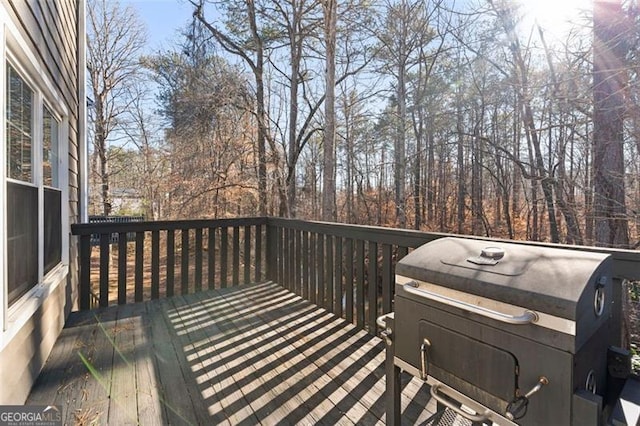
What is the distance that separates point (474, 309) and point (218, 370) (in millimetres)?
1804

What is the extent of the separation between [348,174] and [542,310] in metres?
11.2

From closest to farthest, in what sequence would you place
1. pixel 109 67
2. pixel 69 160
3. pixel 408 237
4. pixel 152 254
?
pixel 408 237 < pixel 69 160 < pixel 152 254 < pixel 109 67

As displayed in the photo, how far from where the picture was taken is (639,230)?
4422 mm

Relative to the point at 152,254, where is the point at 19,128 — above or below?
above

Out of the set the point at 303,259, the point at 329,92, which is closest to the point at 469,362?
the point at 303,259

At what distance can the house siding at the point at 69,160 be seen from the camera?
5.62 feet

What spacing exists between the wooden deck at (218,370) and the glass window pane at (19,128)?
4.39ft

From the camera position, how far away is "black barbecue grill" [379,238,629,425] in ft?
3.15

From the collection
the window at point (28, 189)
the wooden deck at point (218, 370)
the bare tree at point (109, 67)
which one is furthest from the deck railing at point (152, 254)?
the bare tree at point (109, 67)

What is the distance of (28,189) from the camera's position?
6.87ft

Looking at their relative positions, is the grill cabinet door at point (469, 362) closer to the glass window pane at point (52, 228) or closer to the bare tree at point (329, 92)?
the glass window pane at point (52, 228)

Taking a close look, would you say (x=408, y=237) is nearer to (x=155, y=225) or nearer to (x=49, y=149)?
(x=155, y=225)

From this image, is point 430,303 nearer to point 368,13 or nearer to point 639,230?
point 639,230

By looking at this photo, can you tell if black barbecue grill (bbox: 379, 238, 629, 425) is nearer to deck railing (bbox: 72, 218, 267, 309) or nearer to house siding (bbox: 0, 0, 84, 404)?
house siding (bbox: 0, 0, 84, 404)
